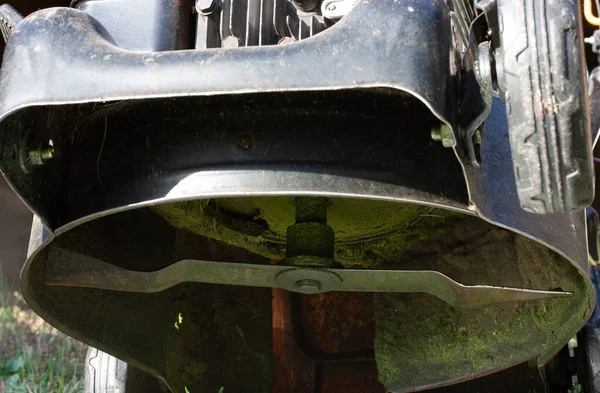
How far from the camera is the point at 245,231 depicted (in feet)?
8.48

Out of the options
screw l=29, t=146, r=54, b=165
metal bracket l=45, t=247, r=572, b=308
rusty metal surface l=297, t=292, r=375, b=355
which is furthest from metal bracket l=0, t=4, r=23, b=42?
rusty metal surface l=297, t=292, r=375, b=355

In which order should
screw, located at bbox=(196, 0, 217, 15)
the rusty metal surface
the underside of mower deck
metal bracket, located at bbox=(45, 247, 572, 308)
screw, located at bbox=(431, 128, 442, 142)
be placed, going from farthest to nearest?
the rusty metal surface, metal bracket, located at bbox=(45, 247, 572, 308), screw, located at bbox=(196, 0, 217, 15), screw, located at bbox=(431, 128, 442, 142), the underside of mower deck

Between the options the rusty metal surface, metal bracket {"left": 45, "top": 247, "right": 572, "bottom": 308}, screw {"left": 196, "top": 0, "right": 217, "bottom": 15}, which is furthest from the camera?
the rusty metal surface

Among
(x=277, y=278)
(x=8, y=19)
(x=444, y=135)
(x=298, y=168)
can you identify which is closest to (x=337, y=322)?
(x=277, y=278)

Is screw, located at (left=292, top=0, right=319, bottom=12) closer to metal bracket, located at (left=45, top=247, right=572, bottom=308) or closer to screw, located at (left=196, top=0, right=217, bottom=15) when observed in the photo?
screw, located at (left=196, top=0, right=217, bottom=15)

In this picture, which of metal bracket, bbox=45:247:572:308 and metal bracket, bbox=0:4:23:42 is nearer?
metal bracket, bbox=0:4:23:42

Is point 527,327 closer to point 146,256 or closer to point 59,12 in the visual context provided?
point 146,256

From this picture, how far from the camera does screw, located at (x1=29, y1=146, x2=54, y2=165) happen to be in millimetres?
1989

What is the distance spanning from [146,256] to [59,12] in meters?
0.85

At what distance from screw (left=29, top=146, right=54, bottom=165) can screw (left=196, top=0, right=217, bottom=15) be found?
0.43 meters

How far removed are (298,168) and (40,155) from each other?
0.56 m

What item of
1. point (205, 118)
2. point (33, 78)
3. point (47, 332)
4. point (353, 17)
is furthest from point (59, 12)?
point (47, 332)

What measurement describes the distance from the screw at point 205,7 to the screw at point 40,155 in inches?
17.0

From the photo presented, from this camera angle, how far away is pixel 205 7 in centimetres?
196
